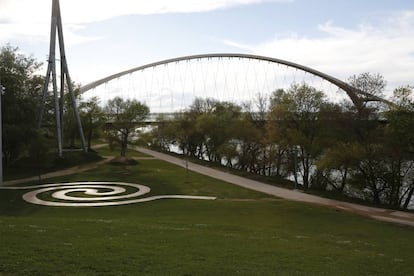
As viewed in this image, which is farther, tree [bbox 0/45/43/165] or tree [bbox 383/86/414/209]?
tree [bbox 0/45/43/165]

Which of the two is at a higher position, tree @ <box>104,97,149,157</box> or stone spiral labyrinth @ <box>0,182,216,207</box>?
tree @ <box>104,97,149,157</box>

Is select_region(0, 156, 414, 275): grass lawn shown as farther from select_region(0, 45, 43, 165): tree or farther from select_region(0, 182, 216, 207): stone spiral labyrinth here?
select_region(0, 45, 43, 165): tree

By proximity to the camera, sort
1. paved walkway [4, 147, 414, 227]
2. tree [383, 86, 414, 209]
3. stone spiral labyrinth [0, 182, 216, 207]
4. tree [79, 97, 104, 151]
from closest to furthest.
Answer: paved walkway [4, 147, 414, 227], stone spiral labyrinth [0, 182, 216, 207], tree [383, 86, 414, 209], tree [79, 97, 104, 151]

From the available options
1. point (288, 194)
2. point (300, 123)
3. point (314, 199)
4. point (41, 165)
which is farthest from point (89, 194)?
point (300, 123)

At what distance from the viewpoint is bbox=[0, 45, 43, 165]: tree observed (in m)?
51.4

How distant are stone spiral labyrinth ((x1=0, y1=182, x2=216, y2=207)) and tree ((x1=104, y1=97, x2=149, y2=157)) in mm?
24775

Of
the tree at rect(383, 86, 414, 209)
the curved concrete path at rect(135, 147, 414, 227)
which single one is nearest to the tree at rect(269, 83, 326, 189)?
the curved concrete path at rect(135, 147, 414, 227)

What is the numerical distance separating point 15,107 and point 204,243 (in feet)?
137

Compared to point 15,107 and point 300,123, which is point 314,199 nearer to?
point 300,123

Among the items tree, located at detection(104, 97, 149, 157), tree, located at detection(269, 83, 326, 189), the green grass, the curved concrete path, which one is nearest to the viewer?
the curved concrete path

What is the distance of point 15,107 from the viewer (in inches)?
2085

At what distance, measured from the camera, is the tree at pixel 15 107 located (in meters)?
51.4

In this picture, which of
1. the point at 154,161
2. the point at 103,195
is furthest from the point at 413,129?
the point at 154,161

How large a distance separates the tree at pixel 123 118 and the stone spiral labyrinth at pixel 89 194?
81.3ft
